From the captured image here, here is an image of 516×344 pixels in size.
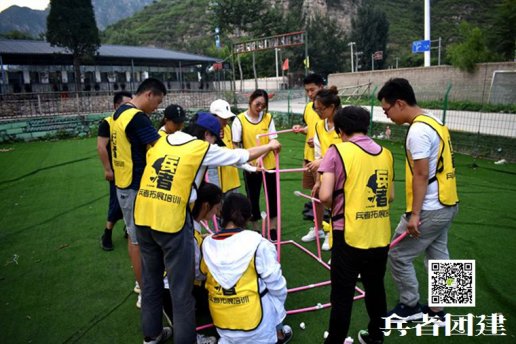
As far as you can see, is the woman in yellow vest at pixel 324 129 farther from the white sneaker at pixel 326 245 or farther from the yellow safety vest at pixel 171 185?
the yellow safety vest at pixel 171 185

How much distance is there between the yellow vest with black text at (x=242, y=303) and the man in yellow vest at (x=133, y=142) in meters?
1.04

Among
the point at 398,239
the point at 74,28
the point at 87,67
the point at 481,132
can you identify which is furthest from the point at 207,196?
the point at 87,67

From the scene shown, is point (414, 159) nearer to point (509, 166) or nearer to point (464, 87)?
point (509, 166)

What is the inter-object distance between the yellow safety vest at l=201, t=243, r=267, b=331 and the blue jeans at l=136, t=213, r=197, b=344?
0.20 m

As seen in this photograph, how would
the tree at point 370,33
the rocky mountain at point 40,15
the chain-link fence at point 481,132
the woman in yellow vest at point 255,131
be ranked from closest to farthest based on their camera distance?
the woman in yellow vest at point 255,131 < the chain-link fence at point 481,132 < the tree at point 370,33 < the rocky mountain at point 40,15

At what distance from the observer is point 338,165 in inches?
92.0

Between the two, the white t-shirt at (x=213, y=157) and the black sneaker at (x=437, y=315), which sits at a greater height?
the white t-shirt at (x=213, y=157)

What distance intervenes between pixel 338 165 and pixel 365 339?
138cm

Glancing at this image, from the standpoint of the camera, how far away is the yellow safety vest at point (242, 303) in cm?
249

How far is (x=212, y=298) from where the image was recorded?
2.61m

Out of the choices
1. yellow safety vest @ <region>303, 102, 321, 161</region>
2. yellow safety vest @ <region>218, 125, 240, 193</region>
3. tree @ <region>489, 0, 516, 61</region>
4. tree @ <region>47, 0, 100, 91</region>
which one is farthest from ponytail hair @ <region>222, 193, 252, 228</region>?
tree @ <region>489, 0, 516, 61</region>

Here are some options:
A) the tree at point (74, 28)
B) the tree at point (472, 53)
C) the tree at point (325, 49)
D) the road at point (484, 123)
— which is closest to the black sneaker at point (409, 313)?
the road at point (484, 123)

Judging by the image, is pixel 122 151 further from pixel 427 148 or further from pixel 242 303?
pixel 427 148

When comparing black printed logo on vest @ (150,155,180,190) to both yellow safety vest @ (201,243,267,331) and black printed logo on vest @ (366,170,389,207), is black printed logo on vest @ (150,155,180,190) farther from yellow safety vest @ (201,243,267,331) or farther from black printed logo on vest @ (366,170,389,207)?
black printed logo on vest @ (366,170,389,207)
